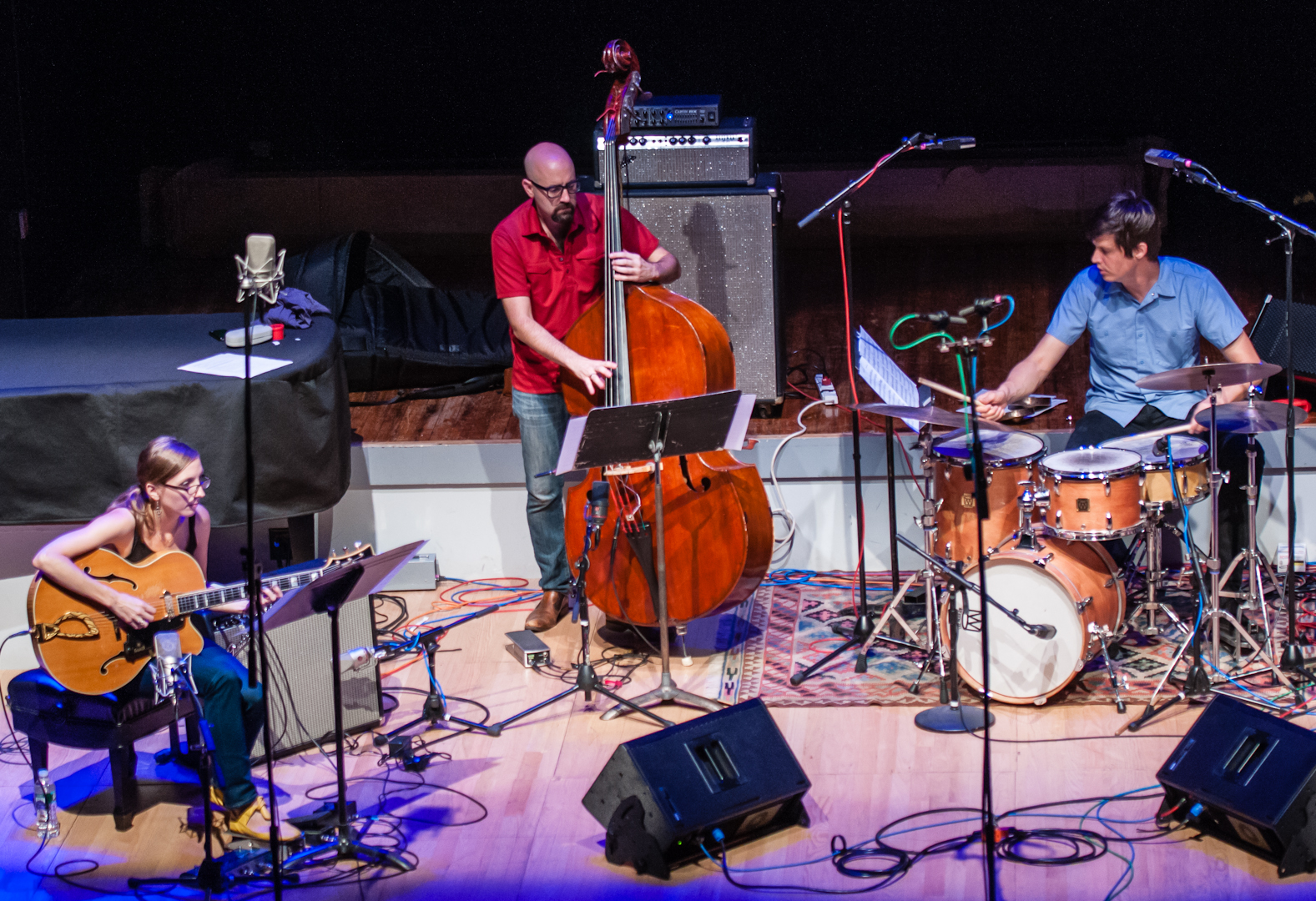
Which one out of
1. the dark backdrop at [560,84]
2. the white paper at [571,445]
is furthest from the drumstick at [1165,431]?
the dark backdrop at [560,84]

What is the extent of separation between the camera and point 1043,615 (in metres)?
4.32

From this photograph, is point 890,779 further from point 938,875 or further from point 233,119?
point 233,119

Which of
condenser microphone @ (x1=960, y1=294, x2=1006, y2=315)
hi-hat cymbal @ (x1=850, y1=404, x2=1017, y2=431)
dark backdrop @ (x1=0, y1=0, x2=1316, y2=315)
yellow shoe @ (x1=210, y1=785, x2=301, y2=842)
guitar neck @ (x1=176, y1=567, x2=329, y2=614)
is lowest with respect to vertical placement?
yellow shoe @ (x1=210, y1=785, x2=301, y2=842)

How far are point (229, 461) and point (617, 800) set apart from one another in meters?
1.80

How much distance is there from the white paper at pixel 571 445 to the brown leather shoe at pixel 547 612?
1.36 metres

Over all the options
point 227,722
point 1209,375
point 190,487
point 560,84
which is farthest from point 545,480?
point 560,84

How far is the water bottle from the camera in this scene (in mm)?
3898

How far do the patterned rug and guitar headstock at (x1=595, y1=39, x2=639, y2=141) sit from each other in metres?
1.82

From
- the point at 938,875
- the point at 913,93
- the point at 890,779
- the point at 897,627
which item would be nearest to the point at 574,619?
the point at 897,627

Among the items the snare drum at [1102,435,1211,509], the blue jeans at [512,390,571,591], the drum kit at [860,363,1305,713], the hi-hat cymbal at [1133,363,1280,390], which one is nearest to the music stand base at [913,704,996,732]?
the drum kit at [860,363,1305,713]

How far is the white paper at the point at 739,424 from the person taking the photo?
4.20 metres

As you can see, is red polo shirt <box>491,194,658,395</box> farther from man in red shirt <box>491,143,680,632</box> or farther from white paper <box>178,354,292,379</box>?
white paper <box>178,354,292,379</box>

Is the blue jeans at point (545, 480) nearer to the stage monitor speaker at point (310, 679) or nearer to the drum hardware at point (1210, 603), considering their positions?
the stage monitor speaker at point (310, 679)

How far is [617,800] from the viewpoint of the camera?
11.8 ft
